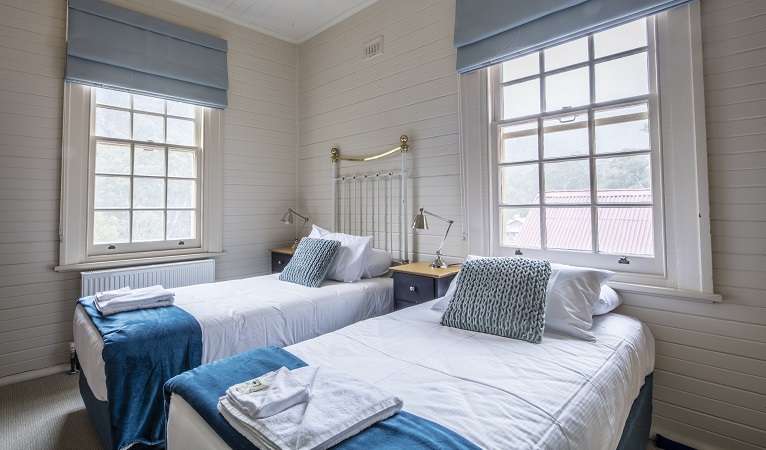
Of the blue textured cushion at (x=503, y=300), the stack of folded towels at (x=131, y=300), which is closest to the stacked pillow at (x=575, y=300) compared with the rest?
the blue textured cushion at (x=503, y=300)

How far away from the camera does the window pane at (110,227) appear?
10.0 ft

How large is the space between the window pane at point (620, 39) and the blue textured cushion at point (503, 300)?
1.34 m

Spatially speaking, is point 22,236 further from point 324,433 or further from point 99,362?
point 324,433

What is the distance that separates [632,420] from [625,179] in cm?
123

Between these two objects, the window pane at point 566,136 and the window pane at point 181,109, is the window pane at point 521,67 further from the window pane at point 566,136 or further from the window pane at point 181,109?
the window pane at point 181,109

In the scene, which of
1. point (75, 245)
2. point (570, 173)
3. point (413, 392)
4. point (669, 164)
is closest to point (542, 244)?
point (570, 173)

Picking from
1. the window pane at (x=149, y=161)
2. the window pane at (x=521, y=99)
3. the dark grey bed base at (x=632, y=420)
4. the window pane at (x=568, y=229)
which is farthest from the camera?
the window pane at (x=149, y=161)

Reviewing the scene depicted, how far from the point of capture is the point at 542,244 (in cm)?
241

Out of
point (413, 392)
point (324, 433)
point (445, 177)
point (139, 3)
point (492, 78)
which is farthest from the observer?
point (139, 3)

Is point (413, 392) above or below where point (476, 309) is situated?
below

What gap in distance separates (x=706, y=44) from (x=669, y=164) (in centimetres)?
58

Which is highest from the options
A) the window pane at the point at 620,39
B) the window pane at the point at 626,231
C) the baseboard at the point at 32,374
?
the window pane at the point at 620,39

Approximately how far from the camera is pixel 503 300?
1.75m

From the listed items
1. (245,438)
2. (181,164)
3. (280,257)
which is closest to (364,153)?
(280,257)
